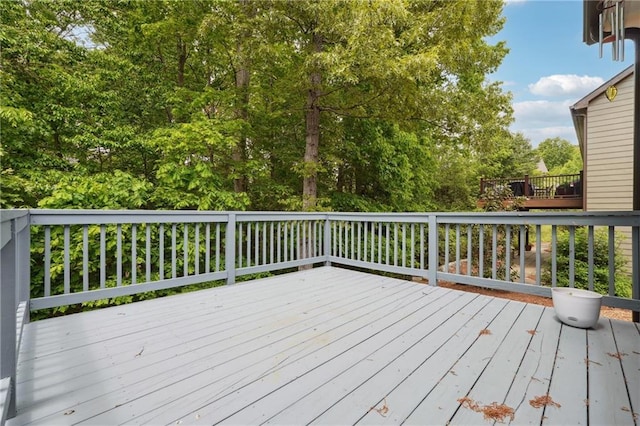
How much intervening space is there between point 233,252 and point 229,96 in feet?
13.2

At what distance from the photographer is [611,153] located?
22.5 ft

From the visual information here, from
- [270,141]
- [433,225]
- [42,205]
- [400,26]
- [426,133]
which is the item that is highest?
[400,26]

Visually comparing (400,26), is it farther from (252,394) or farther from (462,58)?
(252,394)

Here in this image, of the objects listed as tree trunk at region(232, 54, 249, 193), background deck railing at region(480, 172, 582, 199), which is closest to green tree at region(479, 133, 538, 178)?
background deck railing at region(480, 172, 582, 199)

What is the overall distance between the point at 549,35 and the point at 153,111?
27.6 ft

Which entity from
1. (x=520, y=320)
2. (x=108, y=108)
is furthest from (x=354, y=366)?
(x=108, y=108)

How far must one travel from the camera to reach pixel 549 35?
5.92 m

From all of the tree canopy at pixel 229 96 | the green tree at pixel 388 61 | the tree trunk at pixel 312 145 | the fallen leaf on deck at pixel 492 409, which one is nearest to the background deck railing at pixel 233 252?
the tree canopy at pixel 229 96

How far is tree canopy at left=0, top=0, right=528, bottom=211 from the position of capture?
201 inches

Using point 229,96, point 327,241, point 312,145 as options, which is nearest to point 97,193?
point 229,96

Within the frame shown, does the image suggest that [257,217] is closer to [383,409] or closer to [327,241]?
[327,241]

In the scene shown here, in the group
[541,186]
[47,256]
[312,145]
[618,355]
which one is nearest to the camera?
[618,355]

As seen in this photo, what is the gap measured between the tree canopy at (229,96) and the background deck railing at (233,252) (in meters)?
1.17

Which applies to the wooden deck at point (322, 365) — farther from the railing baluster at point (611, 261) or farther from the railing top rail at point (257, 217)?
the railing top rail at point (257, 217)
